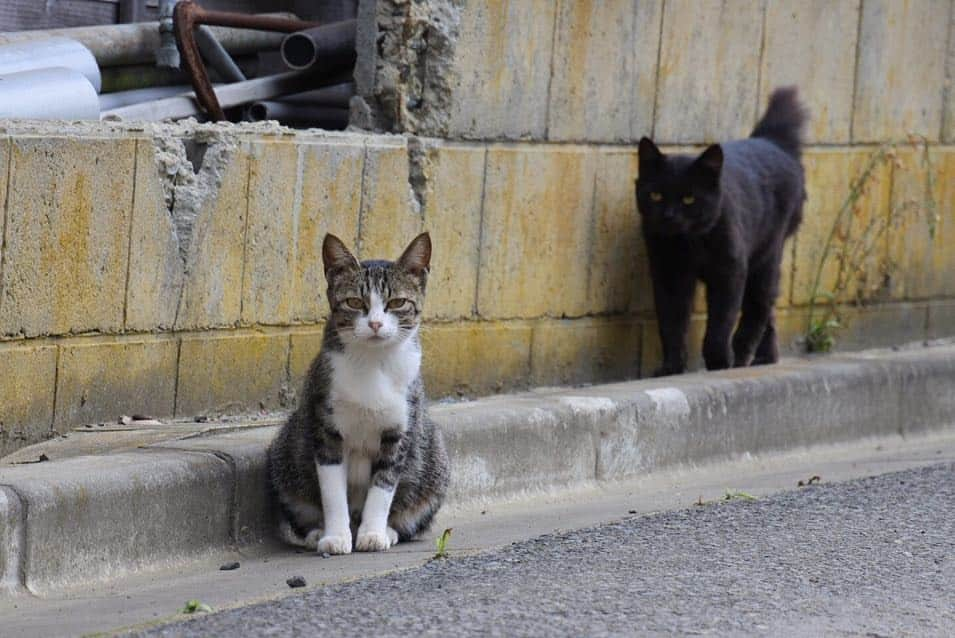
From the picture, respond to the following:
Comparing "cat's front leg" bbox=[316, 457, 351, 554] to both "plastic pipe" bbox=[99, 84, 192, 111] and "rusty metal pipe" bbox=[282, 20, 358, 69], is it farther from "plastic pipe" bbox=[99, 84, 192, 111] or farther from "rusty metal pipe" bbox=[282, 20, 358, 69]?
"rusty metal pipe" bbox=[282, 20, 358, 69]

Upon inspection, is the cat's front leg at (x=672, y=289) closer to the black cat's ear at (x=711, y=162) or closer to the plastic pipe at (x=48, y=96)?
the black cat's ear at (x=711, y=162)

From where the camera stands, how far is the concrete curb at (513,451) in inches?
201

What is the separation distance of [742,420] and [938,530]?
1941 millimetres

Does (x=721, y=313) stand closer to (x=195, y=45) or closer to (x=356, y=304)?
(x=195, y=45)

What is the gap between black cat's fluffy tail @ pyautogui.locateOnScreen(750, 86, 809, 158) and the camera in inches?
355

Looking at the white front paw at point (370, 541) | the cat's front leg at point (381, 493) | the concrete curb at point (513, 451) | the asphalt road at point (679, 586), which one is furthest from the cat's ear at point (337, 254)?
the asphalt road at point (679, 586)

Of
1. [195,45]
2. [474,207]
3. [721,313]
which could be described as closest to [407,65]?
[474,207]

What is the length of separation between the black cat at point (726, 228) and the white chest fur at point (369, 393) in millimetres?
2814

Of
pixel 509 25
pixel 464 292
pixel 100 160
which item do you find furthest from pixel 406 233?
pixel 100 160

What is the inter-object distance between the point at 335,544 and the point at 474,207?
2.51 m

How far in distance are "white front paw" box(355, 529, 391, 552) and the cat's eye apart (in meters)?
0.78

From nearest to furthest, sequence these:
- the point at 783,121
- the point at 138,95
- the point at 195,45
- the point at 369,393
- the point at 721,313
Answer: the point at 369,393, the point at 195,45, the point at 138,95, the point at 721,313, the point at 783,121

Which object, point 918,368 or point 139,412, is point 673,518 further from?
point 918,368

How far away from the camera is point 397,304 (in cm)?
570
